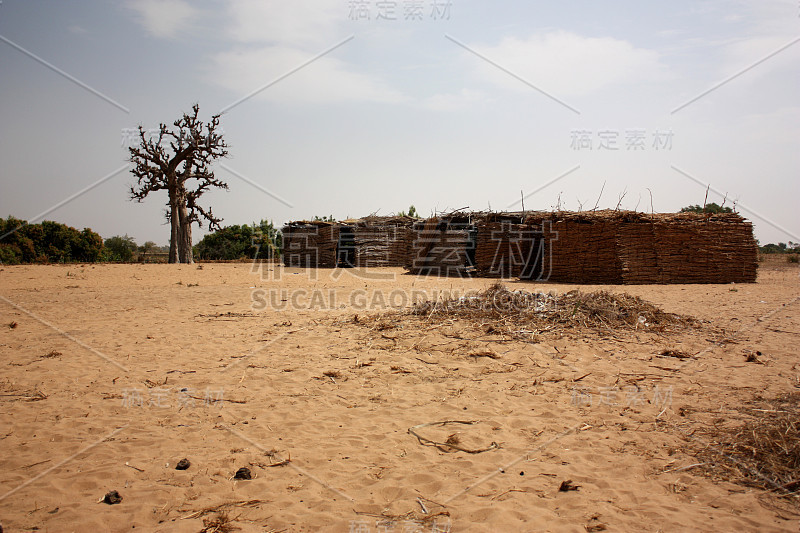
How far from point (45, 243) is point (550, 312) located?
986 inches

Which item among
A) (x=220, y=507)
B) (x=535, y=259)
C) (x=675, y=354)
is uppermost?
(x=535, y=259)

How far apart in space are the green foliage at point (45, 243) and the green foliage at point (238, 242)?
5.52 m

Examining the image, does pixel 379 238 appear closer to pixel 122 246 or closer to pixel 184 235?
pixel 184 235

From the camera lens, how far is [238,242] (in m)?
27.1

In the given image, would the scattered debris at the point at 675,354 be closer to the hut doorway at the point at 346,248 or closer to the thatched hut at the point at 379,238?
the thatched hut at the point at 379,238

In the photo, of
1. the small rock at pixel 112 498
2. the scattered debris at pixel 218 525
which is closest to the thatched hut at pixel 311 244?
the small rock at pixel 112 498

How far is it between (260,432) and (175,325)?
4222mm

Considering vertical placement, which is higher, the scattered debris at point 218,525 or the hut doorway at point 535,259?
the hut doorway at point 535,259

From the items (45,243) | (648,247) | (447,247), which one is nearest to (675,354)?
(648,247)

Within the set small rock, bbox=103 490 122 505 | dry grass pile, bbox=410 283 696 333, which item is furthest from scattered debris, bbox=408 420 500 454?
dry grass pile, bbox=410 283 696 333

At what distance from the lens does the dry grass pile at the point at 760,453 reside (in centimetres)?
280

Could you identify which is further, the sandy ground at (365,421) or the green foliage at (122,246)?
the green foliage at (122,246)

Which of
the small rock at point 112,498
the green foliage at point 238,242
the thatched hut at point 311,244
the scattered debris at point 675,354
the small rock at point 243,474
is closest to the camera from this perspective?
the small rock at point 112,498

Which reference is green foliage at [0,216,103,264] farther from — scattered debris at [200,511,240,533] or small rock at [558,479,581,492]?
small rock at [558,479,581,492]
